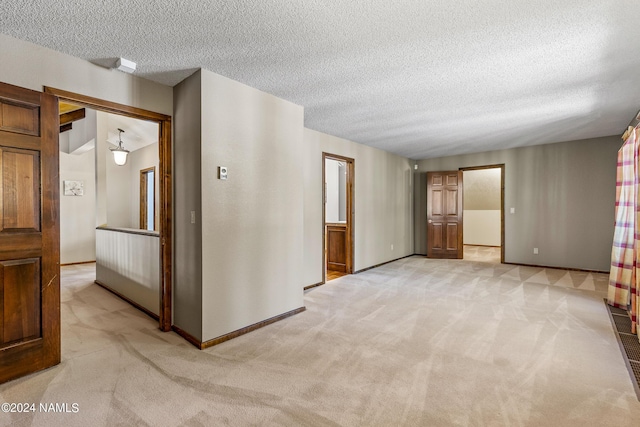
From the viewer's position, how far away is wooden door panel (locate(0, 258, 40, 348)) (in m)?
2.07

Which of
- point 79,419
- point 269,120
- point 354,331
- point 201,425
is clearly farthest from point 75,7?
point 354,331

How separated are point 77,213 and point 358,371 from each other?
24.6 ft

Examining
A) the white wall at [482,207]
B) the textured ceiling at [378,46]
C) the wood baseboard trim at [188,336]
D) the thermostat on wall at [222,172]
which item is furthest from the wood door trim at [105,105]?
the white wall at [482,207]

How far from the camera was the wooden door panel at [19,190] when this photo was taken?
2072 millimetres

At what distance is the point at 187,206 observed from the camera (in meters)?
2.81

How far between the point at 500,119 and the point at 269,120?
10.4 feet

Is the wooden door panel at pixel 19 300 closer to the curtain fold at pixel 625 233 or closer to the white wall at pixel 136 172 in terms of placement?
the white wall at pixel 136 172

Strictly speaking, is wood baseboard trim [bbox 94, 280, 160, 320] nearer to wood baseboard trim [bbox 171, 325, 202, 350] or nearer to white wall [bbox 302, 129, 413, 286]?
wood baseboard trim [bbox 171, 325, 202, 350]

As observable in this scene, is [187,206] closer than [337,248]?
Yes

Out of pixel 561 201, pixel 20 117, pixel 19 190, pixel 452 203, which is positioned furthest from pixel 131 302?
pixel 561 201

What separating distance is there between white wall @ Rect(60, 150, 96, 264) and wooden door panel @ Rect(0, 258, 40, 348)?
18.5ft

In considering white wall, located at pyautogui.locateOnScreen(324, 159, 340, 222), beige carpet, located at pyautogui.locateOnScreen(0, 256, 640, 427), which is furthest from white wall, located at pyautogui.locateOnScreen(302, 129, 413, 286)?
white wall, located at pyautogui.locateOnScreen(324, 159, 340, 222)

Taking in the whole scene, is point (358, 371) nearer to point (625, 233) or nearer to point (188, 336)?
point (188, 336)

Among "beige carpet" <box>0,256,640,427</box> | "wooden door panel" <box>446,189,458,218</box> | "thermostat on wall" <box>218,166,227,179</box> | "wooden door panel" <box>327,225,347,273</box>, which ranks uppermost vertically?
"thermostat on wall" <box>218,166,227,179</box>
